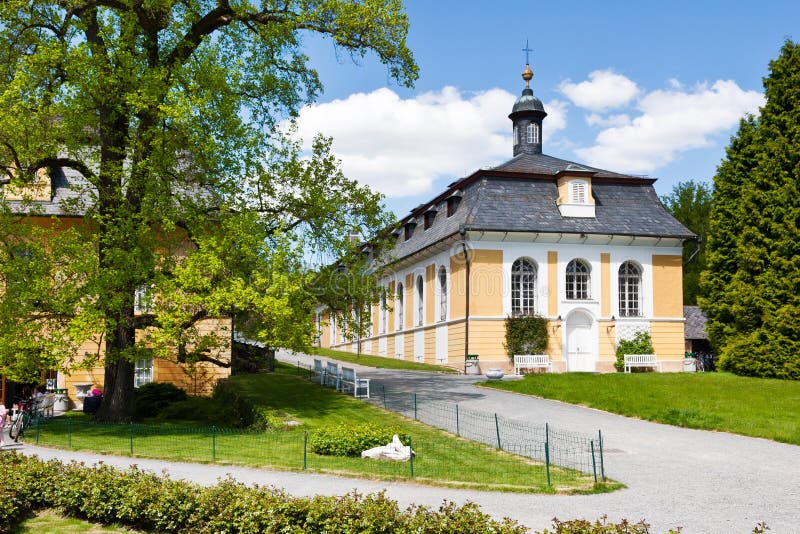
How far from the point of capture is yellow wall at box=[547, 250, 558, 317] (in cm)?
3394

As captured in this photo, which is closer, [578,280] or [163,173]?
[163,173]

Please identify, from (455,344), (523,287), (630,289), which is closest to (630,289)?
(630,289)

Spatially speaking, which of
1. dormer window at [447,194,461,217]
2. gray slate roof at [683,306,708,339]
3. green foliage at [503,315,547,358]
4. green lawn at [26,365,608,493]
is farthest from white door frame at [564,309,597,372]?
gray slate roof at [683,306,708,339]

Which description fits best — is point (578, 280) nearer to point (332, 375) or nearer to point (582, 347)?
point (582, 347)

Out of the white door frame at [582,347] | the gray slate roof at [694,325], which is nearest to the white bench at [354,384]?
the white door frame at [582,347]

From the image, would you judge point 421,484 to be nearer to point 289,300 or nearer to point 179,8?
point 289,300

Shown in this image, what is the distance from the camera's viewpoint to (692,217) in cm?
6178

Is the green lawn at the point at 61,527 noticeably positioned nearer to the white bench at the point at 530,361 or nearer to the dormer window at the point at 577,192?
the white bench at the point at 530,361

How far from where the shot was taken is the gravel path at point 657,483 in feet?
31.8

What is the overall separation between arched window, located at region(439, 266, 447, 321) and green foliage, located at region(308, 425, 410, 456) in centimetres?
2155

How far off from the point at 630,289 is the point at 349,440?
2445 cm

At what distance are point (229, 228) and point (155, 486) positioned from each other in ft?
28.6

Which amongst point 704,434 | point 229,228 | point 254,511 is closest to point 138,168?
point 229,228

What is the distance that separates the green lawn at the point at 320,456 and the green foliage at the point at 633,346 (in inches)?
644
